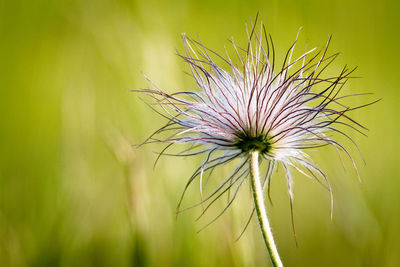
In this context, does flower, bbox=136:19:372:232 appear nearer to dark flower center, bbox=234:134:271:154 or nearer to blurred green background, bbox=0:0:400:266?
dark flower center, bbox=234:134:271:154

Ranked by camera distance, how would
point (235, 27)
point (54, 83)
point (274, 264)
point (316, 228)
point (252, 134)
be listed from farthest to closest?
point (54, 83), point (235, 27), point (316, 228), point (252, 134), point (274, 264)

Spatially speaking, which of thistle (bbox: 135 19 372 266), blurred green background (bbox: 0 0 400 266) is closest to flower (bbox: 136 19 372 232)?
thistle (bbox: 135 19 372 266)

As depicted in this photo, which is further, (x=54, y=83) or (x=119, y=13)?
(x=54, y=83)

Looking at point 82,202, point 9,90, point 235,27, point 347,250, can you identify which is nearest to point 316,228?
point 347,250

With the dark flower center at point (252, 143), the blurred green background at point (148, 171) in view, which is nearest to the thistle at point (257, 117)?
the dark flower center at point (252, 143)

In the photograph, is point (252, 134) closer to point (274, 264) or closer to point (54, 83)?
point (274, 264)

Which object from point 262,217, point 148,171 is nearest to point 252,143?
point 262,217
